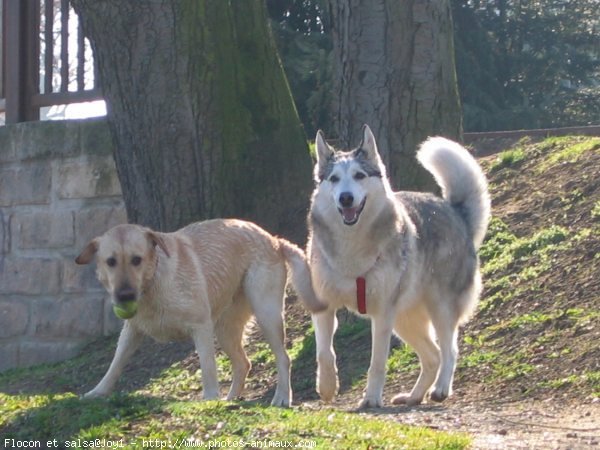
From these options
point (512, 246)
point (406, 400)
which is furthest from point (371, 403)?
point (512, 246)

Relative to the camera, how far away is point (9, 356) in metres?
13.0

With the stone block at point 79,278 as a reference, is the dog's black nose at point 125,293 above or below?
above

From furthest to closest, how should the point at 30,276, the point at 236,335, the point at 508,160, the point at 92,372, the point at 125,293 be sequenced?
the point at 30,276
the point at 508,160
the point at 92,372
the point at 236,335
the point at 125,293

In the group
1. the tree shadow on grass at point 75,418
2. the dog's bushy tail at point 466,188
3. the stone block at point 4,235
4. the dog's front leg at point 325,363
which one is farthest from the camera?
the stone block at point 4,235

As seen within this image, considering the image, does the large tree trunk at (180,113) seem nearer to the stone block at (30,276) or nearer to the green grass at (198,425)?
the stone block at (30,276)

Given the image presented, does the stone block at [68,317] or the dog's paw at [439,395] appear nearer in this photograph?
the dog's paw at [439,395]

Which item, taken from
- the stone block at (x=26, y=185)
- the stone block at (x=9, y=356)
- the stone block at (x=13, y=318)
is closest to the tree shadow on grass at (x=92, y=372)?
the stone block at (x=9, y=356)

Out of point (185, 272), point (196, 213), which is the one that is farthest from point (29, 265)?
point (185, 272)

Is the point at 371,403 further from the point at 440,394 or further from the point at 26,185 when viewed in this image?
the point at 26,185

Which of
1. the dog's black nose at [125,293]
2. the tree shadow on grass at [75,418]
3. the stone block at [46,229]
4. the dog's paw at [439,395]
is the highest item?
the dog's black nose at [125,293]

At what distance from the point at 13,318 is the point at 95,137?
7.11ft

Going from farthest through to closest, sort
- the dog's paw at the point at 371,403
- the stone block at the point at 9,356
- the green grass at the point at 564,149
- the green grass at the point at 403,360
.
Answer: the stone block at the point at 9,356, the green grass at the point at 564,149, the green grass at the point at 403,360, the dog's paw at the point at 371,403

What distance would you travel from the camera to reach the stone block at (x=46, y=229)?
12.6 metres

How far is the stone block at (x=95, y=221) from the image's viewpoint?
12.3m
